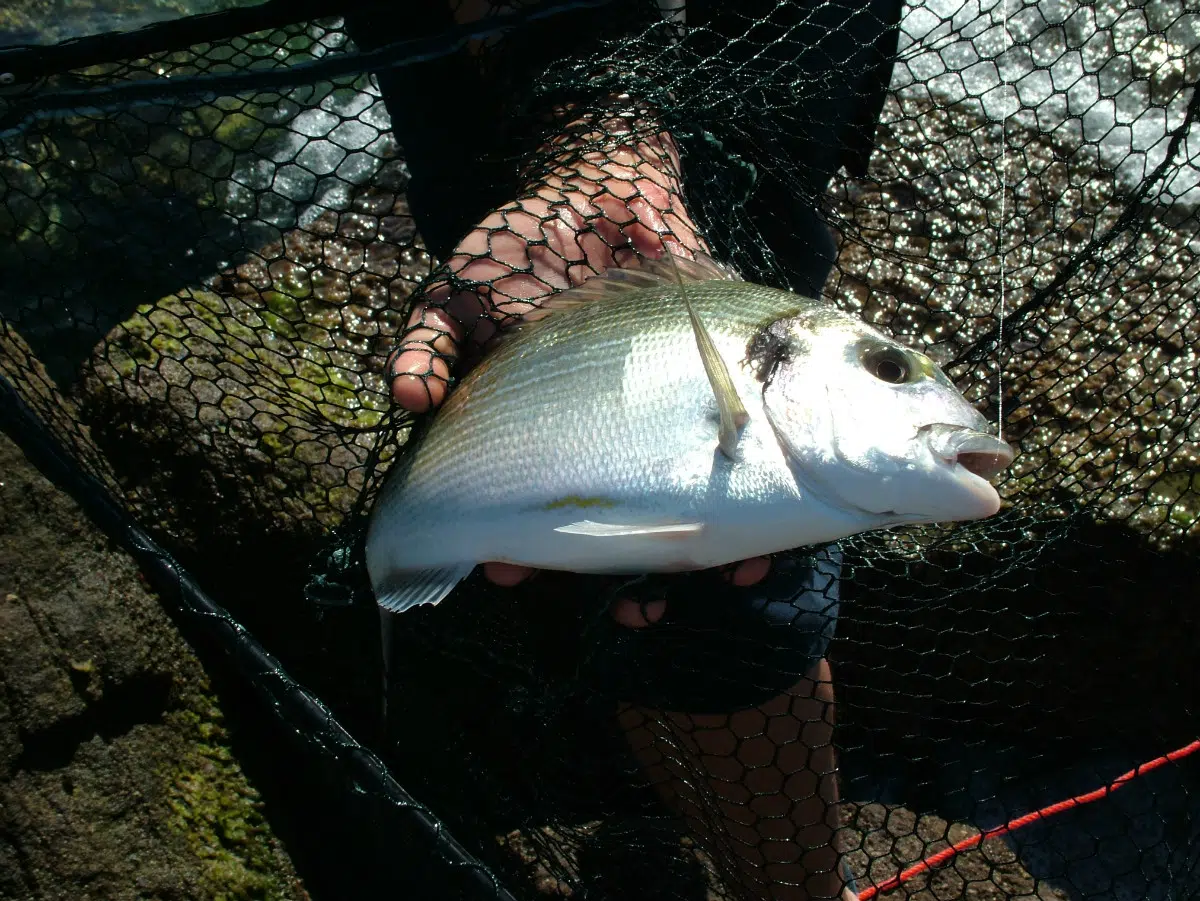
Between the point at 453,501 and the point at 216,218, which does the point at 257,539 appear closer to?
the point at 453,501

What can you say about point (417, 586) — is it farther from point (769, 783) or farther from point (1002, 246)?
point (1002, 246)

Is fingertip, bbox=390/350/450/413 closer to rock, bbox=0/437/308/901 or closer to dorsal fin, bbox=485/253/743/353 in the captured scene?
dorsal fin, bbox=485/253/743/353

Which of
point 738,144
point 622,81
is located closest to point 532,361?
point 622,81

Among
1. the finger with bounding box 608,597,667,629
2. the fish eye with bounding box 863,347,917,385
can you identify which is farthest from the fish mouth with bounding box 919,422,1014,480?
the finger with bounding box 608,597,667,629

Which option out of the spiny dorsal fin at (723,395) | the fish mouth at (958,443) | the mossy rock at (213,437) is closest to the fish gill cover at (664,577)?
the mossy rock at (213,437)

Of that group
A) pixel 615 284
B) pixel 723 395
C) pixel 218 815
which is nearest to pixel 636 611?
pixel 723 395

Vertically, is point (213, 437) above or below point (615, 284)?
below

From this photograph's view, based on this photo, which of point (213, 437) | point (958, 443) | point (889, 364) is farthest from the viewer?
point (213, 437)
